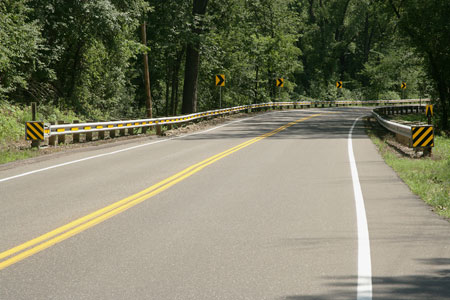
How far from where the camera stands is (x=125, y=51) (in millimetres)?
31078

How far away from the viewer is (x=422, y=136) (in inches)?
613

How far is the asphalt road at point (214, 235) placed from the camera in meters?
5.03

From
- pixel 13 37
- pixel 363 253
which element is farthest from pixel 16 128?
pixel 363 253

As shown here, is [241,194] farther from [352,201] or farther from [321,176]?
[321,176]

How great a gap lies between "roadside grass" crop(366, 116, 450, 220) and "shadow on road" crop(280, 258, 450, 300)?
319cm

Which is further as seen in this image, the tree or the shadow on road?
the tree

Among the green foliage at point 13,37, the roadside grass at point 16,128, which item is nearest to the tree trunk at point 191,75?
the roadside grass at point 16,128

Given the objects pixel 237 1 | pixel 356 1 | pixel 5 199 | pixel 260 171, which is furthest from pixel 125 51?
pixel 356 1

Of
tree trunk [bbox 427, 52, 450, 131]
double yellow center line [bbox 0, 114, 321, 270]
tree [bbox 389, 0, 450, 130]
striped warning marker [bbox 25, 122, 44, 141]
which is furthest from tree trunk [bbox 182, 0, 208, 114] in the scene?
double yellow center line [bbox 0, 114, 321, 270]

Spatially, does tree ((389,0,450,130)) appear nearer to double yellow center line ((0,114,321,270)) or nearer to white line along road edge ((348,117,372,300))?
white line along road edge ((348,117,372,300))

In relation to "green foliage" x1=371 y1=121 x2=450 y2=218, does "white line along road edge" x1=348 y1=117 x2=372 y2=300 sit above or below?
above

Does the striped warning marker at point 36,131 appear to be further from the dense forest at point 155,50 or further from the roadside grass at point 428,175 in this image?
the roadside grass at point 428,175

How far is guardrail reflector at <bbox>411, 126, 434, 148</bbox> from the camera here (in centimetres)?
1545

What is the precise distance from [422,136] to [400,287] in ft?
37.4
